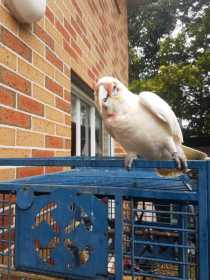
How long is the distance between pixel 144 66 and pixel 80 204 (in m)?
13.3

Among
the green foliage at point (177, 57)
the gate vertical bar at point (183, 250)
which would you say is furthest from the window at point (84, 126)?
the green foliage at point (177, 57)

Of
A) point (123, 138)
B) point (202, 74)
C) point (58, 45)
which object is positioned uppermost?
point (202, 74)

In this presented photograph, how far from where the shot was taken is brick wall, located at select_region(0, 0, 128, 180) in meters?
1.59

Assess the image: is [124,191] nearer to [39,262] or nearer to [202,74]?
[39,262]

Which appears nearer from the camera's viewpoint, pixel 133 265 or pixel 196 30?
pixel 133 265

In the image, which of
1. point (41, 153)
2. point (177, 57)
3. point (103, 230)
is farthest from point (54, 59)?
point (177, 57)

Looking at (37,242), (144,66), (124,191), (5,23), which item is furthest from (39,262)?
(144,66)

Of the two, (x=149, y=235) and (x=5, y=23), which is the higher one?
(x=5, y=23)

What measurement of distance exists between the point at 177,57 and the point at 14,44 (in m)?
10.7

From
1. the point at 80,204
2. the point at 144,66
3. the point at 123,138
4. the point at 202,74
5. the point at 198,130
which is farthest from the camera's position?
the point at 144,66

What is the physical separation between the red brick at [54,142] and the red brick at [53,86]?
30 centimetres

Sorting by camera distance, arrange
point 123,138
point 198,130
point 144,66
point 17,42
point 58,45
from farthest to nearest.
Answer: point 144,66 < point 198,130 < point 58,45 < point 17,42 < point 123,138

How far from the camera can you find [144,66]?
13.9 m

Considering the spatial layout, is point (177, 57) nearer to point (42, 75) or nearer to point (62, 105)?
point (62, 105)
